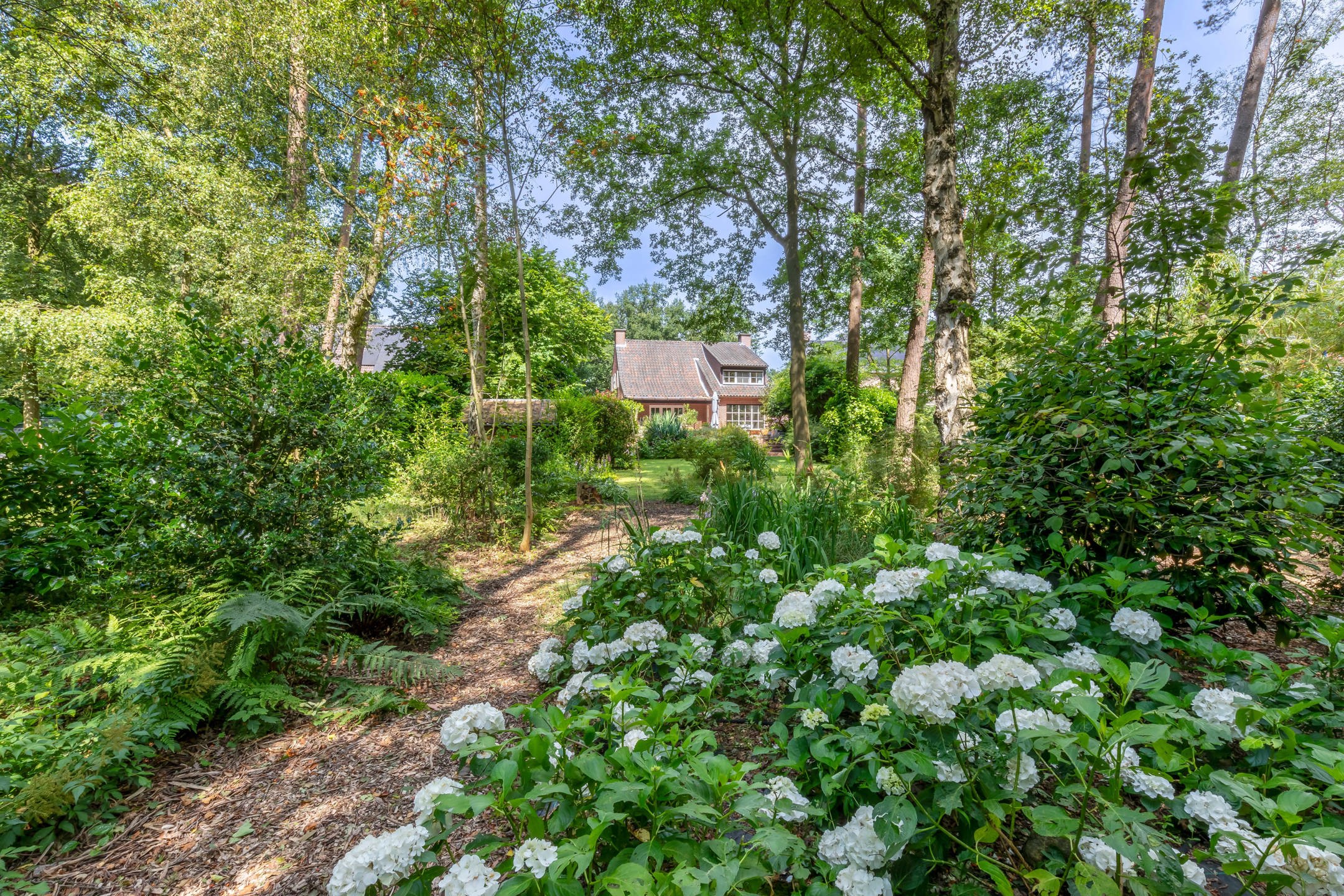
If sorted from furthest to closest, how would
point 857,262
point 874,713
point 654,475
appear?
point 654,475 < point 857,262 < point 874,713

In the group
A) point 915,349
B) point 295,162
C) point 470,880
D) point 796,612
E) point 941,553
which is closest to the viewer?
point 470,880

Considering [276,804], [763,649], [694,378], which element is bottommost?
[276,804]

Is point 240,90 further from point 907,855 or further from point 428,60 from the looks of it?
point 907,855

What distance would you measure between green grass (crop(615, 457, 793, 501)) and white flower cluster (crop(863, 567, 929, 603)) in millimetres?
5778

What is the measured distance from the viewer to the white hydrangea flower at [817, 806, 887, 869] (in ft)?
3.45

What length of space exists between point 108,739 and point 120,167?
1250 cm

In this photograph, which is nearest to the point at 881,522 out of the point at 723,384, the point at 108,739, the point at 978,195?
the point at 108,739

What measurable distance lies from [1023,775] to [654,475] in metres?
10.6

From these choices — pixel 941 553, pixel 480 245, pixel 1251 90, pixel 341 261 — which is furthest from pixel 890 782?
pixel 1251 90

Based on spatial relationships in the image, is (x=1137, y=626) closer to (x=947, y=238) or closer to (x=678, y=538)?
(x=678, y=538)

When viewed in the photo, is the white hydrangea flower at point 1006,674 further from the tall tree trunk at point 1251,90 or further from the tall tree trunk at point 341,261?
the tall tree trunk at point 1251,90

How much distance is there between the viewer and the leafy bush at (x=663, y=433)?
16016 millimetres

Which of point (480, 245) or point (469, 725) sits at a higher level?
point (480, 245)

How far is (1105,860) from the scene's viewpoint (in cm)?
94
